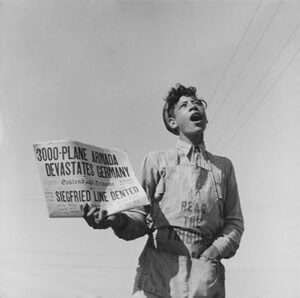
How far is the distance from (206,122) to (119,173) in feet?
3.29

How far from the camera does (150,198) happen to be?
459 cm

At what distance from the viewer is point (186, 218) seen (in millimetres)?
4363

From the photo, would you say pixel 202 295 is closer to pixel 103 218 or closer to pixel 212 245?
pixel 212 245

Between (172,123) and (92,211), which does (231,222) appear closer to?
(172,123)

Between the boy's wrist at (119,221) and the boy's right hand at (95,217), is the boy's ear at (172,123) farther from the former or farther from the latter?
the boy's right hand at (95,217)

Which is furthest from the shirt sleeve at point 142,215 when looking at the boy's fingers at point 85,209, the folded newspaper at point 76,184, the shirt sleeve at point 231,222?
the shirt sleeve at point 231,222

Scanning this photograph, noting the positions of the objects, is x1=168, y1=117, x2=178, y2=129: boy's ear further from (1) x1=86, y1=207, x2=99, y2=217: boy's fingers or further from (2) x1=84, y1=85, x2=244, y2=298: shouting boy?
(1) x1=86, y1=207, x2=99, y2=217: boy's fingers

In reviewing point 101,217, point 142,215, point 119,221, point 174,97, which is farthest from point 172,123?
point 101,217

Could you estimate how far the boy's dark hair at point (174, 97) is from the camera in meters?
4.96

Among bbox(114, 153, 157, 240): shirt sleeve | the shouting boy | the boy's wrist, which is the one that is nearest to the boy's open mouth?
the shouting boy

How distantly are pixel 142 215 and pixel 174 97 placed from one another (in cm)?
114

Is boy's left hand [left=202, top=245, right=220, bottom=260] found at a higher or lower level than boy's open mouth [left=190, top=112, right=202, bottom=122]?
lower

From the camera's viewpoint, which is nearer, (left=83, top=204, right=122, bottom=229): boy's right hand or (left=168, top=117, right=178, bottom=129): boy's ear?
(left=83, top=204, right=122, bottom=229): boy's right hand

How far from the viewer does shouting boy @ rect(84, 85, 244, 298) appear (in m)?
4.22
